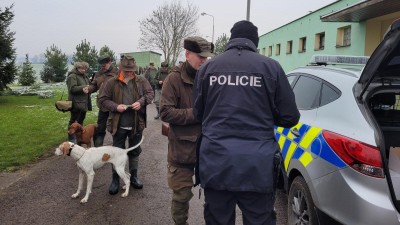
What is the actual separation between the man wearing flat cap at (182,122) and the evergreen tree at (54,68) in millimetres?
42226

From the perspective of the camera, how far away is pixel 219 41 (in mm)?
64438

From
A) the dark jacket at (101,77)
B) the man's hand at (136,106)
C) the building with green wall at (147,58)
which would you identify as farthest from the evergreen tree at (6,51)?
the building with green wall at (147,58)

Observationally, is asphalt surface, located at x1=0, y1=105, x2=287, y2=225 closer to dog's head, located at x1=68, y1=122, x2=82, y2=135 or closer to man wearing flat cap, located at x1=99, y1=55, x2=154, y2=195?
man wearing flat cap, located at x1=99, y1=55, x2=154, y2=195

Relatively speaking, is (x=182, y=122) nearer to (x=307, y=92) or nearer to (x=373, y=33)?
(x=307, y=92)

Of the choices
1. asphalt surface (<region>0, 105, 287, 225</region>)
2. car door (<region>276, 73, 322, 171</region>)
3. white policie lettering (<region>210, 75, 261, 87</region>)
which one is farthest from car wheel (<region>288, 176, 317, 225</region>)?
white policie lettering (<region>210, 75, 261, 87</region>)

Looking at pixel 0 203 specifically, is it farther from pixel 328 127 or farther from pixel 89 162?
pixel 328 127

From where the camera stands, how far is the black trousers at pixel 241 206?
2418 millimetres

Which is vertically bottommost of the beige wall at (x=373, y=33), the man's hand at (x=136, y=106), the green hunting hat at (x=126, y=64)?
the man's hand at (x=136, y=106)

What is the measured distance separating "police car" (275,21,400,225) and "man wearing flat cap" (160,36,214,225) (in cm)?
98

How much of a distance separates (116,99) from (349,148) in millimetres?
3255

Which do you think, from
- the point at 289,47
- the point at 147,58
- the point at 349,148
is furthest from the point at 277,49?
the point at 349,148

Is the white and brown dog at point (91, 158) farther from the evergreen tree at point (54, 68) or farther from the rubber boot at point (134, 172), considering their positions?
the evergreen tree at point (54, 68)

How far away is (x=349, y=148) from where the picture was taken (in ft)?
8.55

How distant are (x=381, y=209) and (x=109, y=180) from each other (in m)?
4.11
